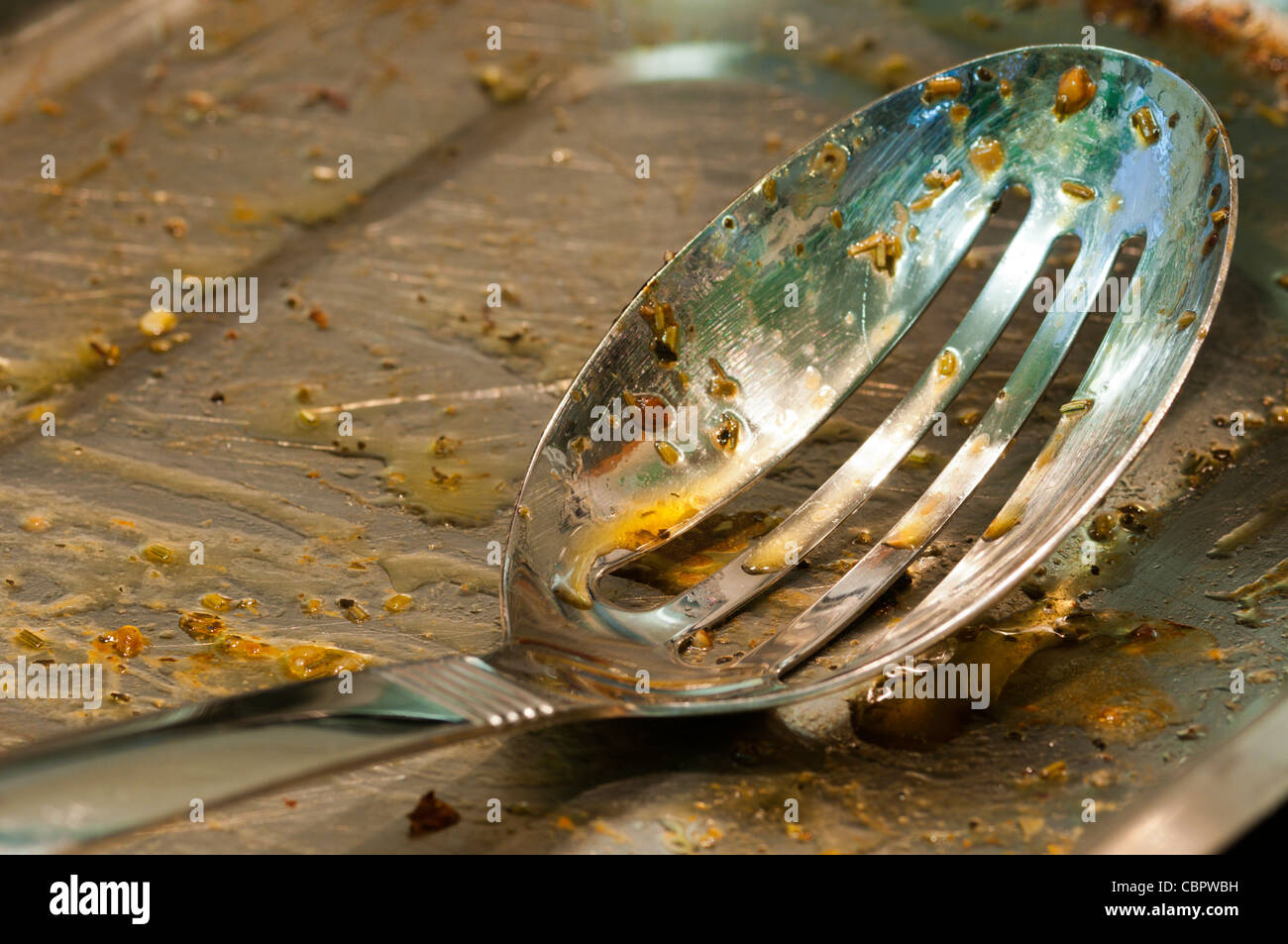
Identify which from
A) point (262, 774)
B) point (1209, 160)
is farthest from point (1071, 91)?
point (262, 774)

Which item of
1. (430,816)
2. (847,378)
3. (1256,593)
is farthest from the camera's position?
(847,378)

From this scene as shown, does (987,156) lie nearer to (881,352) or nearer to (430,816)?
(881,352)

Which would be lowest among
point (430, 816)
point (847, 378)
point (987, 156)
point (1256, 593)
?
point (430, 816)

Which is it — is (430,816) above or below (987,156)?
below

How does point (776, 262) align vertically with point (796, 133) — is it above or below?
below

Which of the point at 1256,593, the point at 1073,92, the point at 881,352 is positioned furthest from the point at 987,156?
the point at 1256,593

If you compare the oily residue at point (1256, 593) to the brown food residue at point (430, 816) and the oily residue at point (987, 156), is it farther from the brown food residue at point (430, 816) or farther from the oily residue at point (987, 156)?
the brown food residue at point (430, 816)

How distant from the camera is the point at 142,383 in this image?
4.23 ft

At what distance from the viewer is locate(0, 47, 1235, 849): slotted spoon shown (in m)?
0.88

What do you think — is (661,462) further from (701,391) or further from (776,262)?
(776,262)

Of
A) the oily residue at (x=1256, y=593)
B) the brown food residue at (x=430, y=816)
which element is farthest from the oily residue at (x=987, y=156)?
the brown food residue at (x=430, y=816)

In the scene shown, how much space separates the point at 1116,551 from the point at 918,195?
0.38 metres

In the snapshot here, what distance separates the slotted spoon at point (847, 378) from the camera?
88 centimetres

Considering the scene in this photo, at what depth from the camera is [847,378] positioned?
112cm
